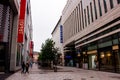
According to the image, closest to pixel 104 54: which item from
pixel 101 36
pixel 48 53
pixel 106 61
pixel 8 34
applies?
pixel 106 61

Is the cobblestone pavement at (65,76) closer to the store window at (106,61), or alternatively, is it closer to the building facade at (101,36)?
the store window at (106,61)

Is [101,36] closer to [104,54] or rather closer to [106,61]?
[104,54]

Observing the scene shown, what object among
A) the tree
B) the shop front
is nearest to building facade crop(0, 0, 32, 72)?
the shop front

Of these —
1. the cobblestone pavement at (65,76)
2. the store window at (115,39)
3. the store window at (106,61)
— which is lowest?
the cobblestone pavement at (65,76)

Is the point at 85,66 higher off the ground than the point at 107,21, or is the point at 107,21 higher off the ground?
the point at 107,21

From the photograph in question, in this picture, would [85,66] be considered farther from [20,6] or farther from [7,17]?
[7,17]

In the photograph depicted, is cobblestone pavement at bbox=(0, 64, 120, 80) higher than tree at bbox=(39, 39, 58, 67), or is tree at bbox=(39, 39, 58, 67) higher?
tree at bbox=(39, 39, 58, 67)

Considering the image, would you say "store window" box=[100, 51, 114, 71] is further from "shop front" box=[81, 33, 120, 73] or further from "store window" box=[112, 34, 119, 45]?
"store window" box=[112, 34, 119, 45]

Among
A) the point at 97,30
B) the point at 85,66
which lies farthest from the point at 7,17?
the point at 85,66

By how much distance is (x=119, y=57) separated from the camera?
25391mm

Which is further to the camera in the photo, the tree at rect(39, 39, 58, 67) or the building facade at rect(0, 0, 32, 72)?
the tree at rect(39, 39, 58, 67)

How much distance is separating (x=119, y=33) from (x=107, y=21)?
4.46 meters

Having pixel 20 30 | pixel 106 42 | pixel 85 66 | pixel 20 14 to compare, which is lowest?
pixel 85 66

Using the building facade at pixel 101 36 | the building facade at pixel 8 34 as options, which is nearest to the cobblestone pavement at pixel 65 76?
the building facade at pixel 8 34
